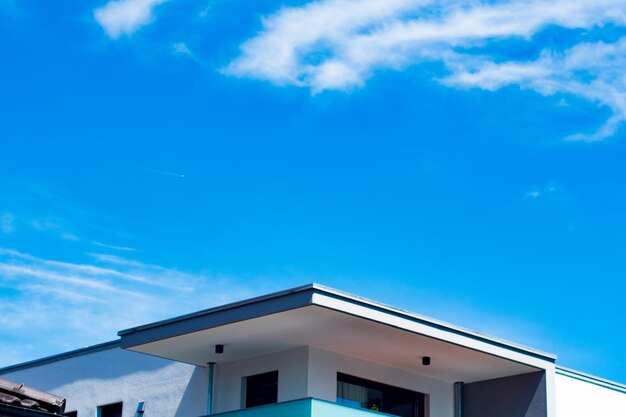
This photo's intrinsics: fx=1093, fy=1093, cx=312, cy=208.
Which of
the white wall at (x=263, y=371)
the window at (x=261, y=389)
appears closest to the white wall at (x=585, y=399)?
the white wall at (x=263, y=371)

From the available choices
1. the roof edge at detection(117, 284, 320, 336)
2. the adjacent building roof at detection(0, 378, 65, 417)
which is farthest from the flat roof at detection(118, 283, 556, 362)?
the adjacent building roof at detection(0, 378, 65, 417)

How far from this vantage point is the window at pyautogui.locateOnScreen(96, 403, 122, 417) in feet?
78.3

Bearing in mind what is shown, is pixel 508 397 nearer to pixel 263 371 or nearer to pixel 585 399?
pixel 585 399

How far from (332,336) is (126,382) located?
6.37m

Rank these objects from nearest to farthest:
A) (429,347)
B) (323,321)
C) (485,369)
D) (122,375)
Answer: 1. (323,321)
2. (429,347)
3. (485,369)
4. (122,375)

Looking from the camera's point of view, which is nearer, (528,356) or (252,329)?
(252,329)

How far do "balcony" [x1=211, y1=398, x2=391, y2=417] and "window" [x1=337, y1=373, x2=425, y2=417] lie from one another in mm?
2163

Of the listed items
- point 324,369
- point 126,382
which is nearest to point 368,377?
point 324,369

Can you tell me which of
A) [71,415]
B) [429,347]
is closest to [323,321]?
[429,347]

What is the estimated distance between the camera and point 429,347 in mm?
19891

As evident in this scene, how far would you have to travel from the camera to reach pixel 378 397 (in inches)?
841

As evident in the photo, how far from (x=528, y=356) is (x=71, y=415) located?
1057 centimetres

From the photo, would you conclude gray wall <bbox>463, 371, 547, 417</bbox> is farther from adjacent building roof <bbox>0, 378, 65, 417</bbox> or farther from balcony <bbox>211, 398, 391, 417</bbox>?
adjacent building roof <bbox>0, 378, 65, 417</bbox>

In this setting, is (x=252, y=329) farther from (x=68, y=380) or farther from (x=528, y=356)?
(x=68, y=380)
